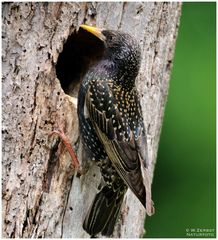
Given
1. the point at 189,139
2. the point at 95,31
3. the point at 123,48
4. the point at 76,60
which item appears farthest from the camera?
the point at 189,139

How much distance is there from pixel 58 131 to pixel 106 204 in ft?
1.84

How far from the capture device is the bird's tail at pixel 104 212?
5.41 meters

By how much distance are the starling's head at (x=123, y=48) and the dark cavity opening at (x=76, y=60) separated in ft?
0.71

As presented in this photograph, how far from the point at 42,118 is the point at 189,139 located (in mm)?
2284

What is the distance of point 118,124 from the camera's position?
5461mm

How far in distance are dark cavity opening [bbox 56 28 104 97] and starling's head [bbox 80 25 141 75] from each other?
216mm

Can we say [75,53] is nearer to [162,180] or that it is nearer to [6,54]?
[6,54]

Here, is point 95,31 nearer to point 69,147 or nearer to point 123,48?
point 123,48

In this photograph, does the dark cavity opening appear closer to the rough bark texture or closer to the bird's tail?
the rough bark texture

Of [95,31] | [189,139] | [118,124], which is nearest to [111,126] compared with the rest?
[118,124]

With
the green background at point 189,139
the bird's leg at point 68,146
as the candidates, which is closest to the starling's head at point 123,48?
the bird's leg at point 68,146

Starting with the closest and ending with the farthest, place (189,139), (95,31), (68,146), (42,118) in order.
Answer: (42,118) < (68,146) < (95,31) < (189,139)

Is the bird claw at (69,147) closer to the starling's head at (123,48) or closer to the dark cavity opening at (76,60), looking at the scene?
the dark cavity opening at (76,60)

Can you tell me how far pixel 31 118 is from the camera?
5.14 metres
